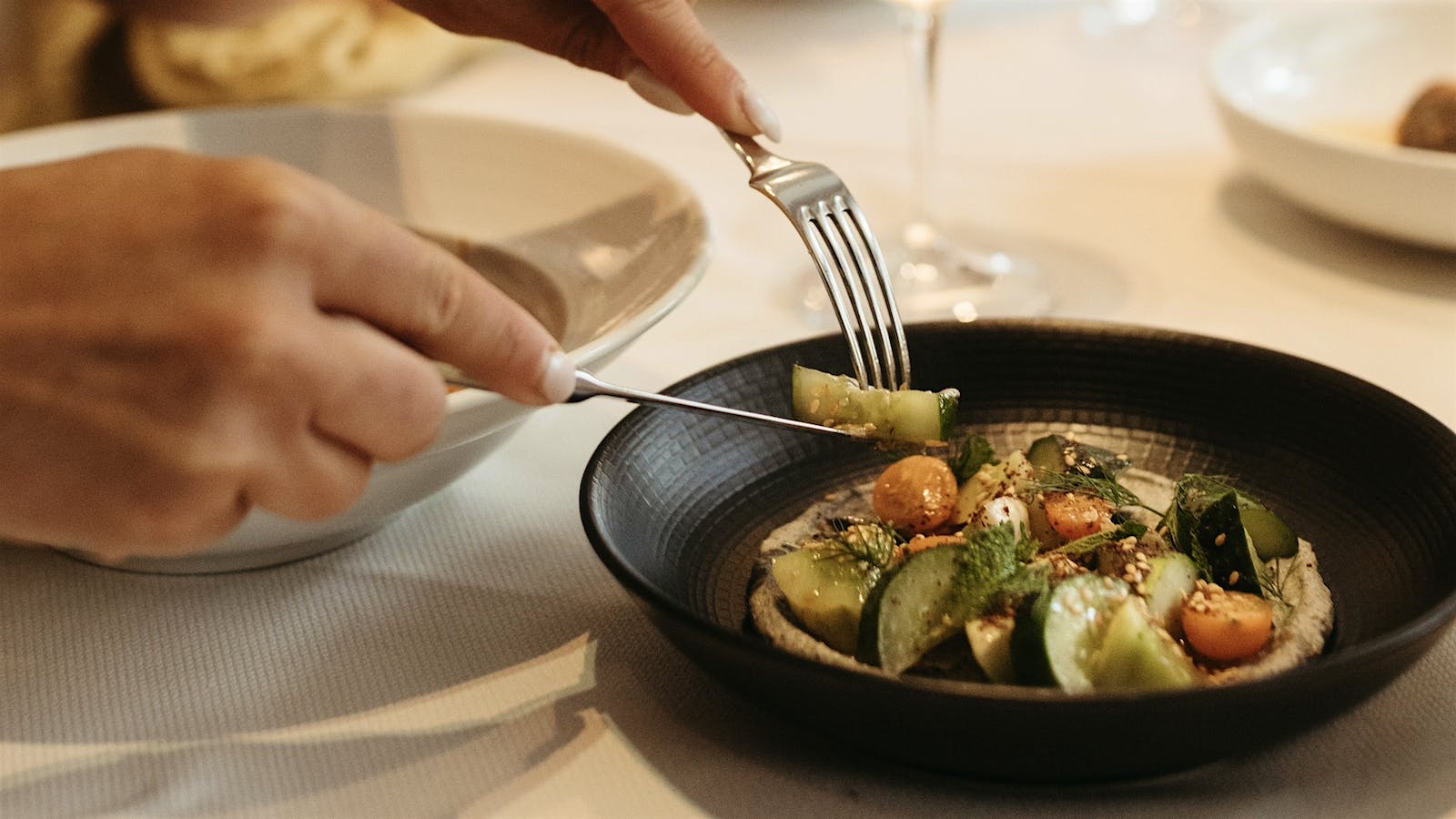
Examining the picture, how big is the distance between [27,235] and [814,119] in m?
1.45

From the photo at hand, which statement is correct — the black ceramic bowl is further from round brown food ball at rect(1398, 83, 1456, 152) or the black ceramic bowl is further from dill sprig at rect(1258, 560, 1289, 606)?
round brown food ball at rect(1398, 83, 1456, 152)

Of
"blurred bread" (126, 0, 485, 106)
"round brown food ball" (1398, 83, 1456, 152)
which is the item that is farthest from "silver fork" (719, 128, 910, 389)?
"blurred bread" (126, 0, 485, 106)

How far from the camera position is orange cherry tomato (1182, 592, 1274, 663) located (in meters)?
0.75

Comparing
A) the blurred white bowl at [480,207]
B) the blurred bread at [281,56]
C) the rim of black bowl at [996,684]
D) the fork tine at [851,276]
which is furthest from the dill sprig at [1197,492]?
the blurred bread at [281,56]

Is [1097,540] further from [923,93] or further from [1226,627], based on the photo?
[923,93]

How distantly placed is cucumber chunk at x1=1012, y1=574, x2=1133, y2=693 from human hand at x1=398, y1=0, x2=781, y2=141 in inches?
19.0

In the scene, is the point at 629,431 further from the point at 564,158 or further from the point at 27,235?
the point at 564,158

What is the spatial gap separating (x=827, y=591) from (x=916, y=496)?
119mm

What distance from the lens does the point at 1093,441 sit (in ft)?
3.40

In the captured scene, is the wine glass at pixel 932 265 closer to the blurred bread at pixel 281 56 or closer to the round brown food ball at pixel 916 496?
the round brown food ball at pixel 916 496

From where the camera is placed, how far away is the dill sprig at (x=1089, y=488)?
34.7 inches

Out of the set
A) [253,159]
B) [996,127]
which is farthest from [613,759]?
[996,127]

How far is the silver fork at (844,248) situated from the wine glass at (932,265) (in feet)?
1.21

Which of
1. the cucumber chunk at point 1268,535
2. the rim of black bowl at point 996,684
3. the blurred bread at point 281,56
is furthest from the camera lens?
the blurred bread at point 281,56
